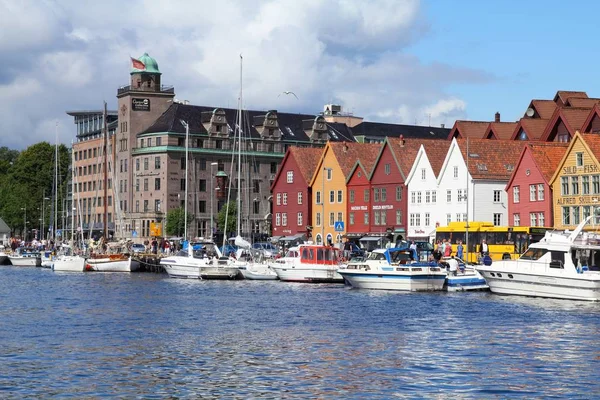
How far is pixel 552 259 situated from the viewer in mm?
61938

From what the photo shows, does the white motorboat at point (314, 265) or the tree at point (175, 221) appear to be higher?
the tree at point (175, 221)

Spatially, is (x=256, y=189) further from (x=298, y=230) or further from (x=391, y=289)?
(x=391, y=289)

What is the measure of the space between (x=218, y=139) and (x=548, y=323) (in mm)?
120907

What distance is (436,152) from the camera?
11000cm

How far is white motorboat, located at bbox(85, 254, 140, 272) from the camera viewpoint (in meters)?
107

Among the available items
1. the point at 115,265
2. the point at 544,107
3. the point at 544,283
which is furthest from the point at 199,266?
the point at 544,107

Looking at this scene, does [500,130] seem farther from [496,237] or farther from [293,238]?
[496,237]

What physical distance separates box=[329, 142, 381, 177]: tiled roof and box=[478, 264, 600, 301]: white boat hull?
57329 mm

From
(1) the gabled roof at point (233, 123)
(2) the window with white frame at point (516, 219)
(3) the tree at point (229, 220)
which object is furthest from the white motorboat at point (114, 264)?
(1) the gabled roof at point (233, 123)

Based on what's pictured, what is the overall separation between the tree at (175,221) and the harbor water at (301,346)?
8820cm

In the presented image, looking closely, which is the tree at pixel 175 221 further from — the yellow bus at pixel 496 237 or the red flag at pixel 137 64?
the yellow bus at pixel 496 237

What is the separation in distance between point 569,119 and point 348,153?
2869cm

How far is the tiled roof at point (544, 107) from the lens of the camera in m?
113

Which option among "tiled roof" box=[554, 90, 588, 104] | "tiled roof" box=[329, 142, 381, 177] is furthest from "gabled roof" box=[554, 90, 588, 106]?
"tiled roof" box=[329, 142, 381, 177]
